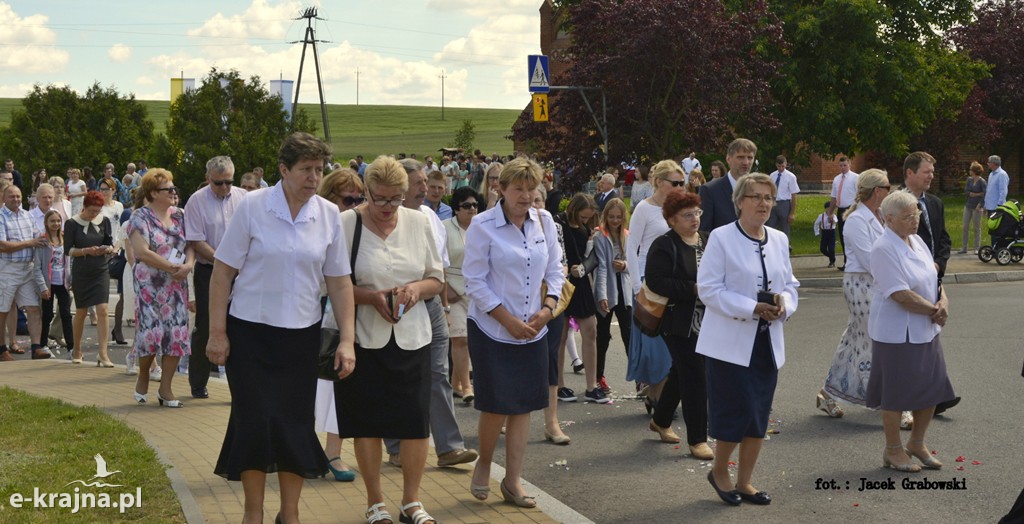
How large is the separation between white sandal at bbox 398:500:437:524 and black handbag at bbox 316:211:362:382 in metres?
0.78

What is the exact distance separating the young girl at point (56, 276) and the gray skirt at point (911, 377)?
9943 millimetres

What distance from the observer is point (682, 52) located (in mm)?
26531

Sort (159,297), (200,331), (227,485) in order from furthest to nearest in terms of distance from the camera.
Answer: (159,297)
(200,331)
(227,485)

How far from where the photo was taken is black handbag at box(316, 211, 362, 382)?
6.27m

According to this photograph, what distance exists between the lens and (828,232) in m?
23.6

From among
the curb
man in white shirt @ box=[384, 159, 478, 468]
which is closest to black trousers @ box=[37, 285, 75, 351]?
man in white shirt @ box=[384, 159, 478, 468]

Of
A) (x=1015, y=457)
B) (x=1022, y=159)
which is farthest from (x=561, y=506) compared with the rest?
(x=1022, y=159)

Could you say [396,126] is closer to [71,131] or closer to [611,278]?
[71,131]

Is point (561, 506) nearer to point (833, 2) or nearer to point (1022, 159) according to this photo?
point (833, 2)

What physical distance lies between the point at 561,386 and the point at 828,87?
2716cm

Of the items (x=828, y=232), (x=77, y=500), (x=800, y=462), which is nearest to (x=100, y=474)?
(x=77, y=500)

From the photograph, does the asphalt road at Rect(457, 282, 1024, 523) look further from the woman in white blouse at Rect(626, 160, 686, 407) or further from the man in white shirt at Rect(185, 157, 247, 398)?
the man in white shirt at Rect(185, 157, 247, 398)

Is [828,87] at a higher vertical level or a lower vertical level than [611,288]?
higher

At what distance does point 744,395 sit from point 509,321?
4.58 feet
